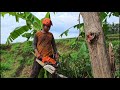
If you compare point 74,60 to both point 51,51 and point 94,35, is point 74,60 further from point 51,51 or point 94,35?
point 94,35

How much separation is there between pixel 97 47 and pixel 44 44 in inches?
29.5

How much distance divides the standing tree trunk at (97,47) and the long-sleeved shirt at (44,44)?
1.90 feet

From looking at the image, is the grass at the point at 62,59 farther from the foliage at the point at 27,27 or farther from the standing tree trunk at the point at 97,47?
the standing tree trunk at the point at 97,47

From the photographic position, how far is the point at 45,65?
3363mm

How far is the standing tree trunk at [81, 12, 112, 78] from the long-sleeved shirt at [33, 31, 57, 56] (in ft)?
1.90

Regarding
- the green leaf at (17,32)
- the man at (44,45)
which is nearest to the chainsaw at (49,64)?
the man at (44,45)

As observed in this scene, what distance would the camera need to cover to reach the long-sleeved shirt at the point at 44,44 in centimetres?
341

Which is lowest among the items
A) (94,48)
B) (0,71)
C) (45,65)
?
(0,71)

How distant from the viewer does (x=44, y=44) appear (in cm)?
349

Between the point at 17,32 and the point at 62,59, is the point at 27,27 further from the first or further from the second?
the point at 62,59
